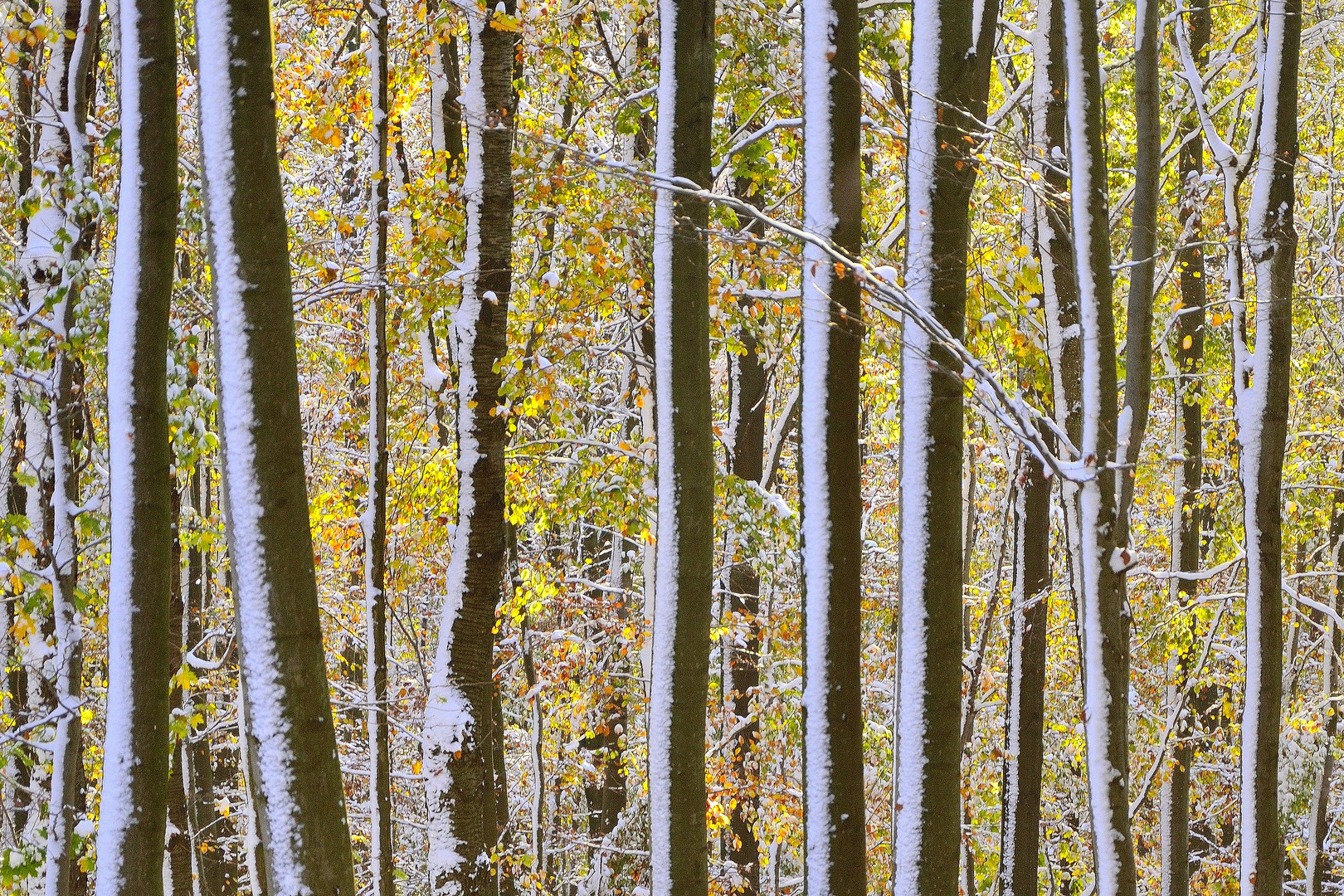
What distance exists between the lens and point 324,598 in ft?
48.0

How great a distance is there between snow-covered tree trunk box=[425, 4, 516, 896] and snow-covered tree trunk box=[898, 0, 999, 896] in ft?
9.24

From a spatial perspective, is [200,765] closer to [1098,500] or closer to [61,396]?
[61,396]

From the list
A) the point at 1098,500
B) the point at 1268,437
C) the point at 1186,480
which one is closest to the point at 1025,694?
the point at 1268,437

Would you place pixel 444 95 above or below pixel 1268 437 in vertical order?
above

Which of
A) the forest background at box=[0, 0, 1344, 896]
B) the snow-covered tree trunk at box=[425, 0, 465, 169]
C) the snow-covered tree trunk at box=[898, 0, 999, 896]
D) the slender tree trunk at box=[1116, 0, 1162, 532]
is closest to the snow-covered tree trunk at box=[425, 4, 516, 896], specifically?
A: the forest background at box=[0, 0, 1344, 896]

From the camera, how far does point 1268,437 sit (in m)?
8.26

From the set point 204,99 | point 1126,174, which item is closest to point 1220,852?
point 1126,174

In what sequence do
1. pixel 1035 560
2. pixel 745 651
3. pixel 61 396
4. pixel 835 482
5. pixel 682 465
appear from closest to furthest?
pixel 835 482 → pixel 682 465 → pixel 61 396 → pixel 1035 560 → pixel 745 651

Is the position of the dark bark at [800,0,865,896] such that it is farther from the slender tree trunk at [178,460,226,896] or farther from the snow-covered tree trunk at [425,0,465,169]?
the slender tree trunk at [178,460,226,896]

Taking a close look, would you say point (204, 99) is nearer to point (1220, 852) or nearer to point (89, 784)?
point (89, 784)

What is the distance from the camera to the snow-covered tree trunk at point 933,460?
5.67 m

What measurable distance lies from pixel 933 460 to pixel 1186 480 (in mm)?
9215

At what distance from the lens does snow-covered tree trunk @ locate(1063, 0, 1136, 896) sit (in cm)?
584

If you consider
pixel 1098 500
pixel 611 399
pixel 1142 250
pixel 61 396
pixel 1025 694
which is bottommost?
pixel 1025 694
